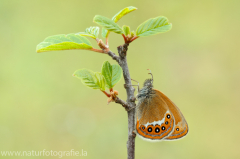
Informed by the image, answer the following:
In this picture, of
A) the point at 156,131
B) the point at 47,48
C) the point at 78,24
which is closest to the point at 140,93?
the point at 156,131

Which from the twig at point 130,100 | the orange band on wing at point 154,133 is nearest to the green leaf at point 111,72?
the twig at point 130,100

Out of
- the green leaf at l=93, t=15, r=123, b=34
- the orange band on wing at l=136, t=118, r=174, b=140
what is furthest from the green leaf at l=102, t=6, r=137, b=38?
the orange band on wing at l=136, t=118, r=174, b=140

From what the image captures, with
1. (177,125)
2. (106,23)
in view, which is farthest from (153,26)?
(177,125)

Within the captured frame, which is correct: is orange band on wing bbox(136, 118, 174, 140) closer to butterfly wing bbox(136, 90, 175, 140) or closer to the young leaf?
butterfly wing bbox(136, 90, 175, 140)

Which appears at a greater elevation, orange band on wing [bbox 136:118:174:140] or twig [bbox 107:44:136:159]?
twig [bbox 107:44:136:159]

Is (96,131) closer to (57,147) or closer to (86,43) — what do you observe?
(57,147)

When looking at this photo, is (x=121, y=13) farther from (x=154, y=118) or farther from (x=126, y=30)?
(x=154, y=118)

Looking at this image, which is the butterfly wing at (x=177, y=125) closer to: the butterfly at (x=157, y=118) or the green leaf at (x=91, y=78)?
the butterfly at (x=157, y=118)

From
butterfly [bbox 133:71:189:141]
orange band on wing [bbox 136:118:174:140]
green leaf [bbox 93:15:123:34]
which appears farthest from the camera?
butterfly [bbox 133:71:189:141]
